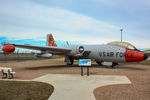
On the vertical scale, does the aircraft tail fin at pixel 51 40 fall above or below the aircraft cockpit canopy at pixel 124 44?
above

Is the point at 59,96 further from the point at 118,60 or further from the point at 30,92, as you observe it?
the point at 118,60

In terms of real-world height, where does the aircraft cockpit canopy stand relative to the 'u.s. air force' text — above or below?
above

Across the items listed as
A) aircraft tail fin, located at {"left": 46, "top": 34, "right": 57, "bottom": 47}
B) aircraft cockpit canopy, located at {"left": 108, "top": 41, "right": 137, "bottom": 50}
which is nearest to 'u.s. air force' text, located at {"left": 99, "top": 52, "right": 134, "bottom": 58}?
aircraft cockpit canopy, located at {"left": 108, "top": 41, "right": 137, "bottom": 50}

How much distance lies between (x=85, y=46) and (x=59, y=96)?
42.1 ft

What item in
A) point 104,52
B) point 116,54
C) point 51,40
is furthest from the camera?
point 51,40

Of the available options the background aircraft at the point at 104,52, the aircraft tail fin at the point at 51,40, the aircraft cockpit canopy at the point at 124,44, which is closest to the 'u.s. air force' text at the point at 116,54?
the background aircraft at the point at 104,52

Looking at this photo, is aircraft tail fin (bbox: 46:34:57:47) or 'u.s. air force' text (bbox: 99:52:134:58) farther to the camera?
aircraft tail fin (bbox: 46:34:57:47)

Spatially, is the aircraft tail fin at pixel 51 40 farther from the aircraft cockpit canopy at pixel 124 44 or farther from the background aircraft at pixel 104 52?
the aircraft cockpit canopy at pixel 124 44

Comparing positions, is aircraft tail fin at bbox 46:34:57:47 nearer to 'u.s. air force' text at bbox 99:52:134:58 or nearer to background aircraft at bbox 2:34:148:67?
background aircraft at bbox 2:34:148:67

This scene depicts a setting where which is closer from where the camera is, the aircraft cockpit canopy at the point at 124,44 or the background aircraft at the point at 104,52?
the background aircraft at the point at 104,52

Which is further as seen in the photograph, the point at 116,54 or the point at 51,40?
the point at 51,40

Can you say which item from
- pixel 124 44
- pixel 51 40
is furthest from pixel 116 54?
pixel 51 40

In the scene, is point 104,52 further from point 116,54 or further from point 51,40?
point 51,40

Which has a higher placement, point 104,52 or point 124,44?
point 124,44
